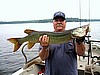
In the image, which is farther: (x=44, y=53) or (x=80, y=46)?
(x=44, y=53)

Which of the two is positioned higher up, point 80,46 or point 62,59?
point 80,46

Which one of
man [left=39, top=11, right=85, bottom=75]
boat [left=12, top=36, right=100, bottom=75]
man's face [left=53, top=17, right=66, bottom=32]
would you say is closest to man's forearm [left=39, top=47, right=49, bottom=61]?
man [left=39, top=11, right=85, bottom=75]

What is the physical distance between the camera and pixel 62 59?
270cm

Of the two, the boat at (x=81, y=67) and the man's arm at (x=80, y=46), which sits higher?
the man's arm at (x=80, y=46)

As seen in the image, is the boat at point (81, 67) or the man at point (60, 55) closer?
the man at point (60, 55)

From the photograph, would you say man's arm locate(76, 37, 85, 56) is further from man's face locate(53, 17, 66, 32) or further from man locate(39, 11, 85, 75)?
man's face locate(53, 17, 66, 32)

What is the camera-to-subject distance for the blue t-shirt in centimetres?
270

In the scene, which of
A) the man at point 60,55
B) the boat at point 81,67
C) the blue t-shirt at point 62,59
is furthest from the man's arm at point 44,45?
the boat at point 81,67

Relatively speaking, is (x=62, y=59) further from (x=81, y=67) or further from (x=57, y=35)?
(x=81, y=67)

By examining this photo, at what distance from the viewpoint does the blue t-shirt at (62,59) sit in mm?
2701

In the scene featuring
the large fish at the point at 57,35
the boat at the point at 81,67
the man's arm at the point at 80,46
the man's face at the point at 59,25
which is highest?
the man's face at the point at 59,25

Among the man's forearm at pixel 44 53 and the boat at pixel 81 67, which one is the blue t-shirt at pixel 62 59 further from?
the boat at pixel 81 67

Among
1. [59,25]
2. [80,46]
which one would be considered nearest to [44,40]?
[59,25]

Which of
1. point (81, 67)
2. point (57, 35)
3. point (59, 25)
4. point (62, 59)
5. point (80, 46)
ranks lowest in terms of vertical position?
point (81, 67)
